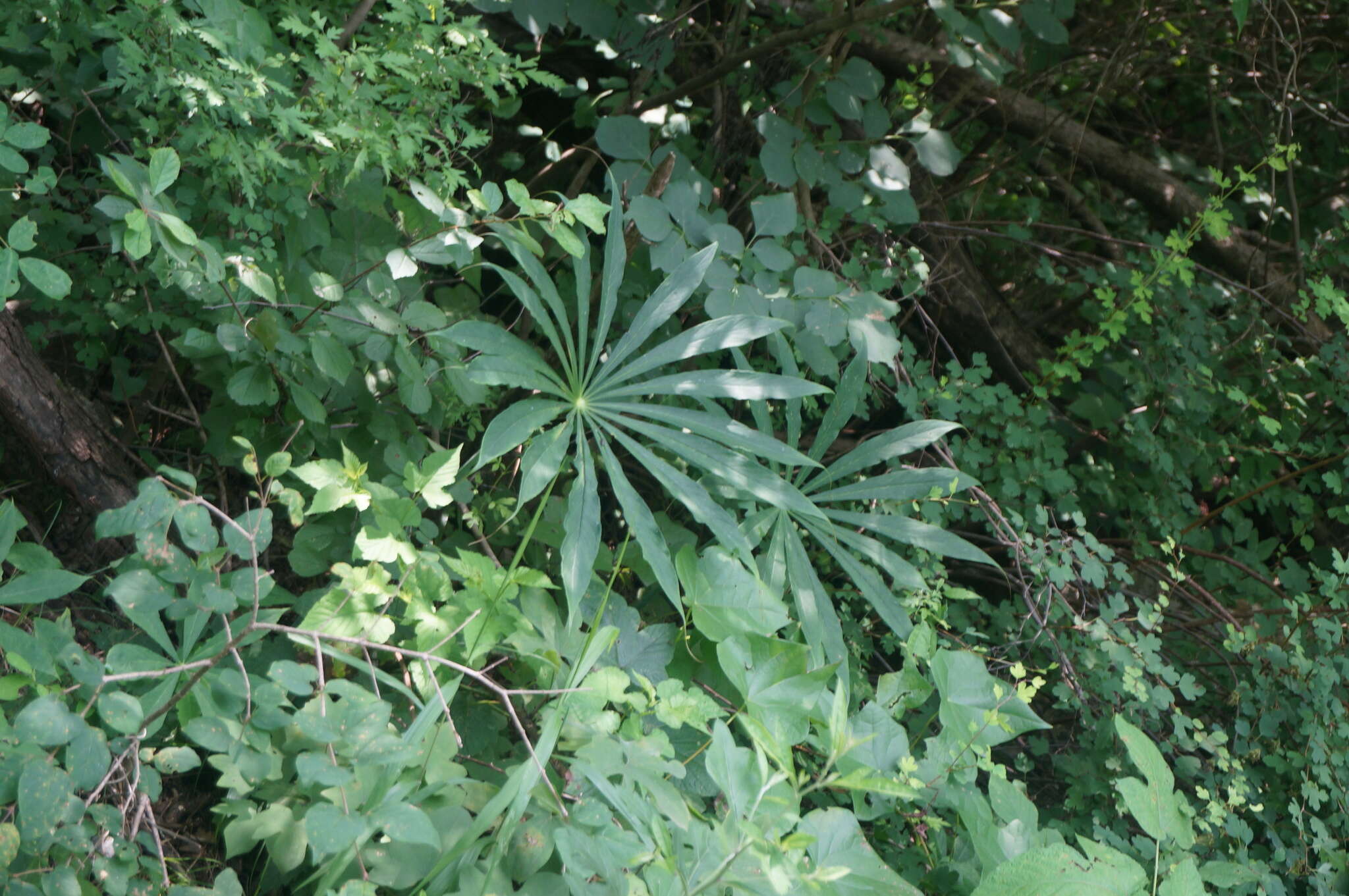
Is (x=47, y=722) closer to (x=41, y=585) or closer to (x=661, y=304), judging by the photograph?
(x=41, y=585)

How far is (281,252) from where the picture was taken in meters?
1.87

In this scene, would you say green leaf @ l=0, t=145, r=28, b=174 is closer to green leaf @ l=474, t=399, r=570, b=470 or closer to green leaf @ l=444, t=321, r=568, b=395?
green leaf @ l=444, t=321, r=568, b=395

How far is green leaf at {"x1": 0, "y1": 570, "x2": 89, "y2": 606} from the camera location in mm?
1396

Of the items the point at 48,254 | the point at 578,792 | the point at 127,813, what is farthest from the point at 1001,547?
the point at 48,254

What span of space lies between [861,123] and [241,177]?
5.20 feet

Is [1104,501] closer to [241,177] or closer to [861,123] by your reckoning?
[861,123]

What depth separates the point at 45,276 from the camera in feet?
4.41

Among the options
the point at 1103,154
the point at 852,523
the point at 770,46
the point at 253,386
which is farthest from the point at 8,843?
the point at 1103,154

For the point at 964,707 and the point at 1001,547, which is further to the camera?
the point at 1001,547

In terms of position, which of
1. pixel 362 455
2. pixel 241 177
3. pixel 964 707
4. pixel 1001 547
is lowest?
pixel 1001 547

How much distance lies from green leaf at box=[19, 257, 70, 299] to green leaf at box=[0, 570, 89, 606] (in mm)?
398

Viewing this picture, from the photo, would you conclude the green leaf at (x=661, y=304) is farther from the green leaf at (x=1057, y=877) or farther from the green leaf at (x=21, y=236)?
the green leaf at (x=1057, y=877)

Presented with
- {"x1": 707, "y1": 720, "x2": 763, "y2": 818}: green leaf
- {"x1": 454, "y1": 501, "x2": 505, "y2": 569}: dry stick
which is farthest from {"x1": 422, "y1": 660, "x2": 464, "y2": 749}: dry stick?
{"x1": 454, "y1": 501, "x2": 505, "y2": 569}: dry stick

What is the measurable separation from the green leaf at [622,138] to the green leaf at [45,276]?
1.27 metres
